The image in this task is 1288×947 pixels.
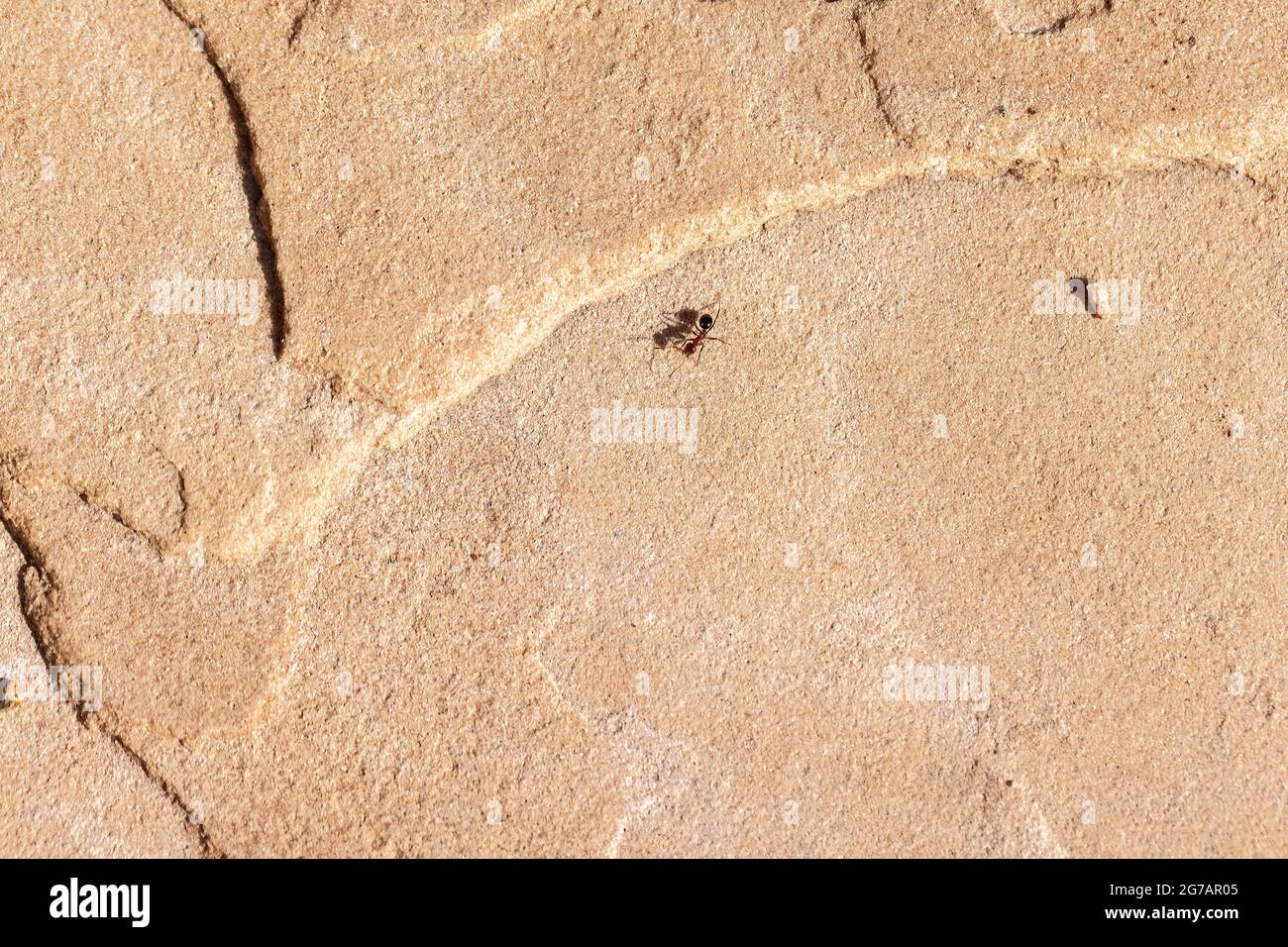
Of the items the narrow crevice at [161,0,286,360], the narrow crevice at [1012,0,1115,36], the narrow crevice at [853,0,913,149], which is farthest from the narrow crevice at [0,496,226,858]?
the narrow crevice at [1012,0,1115,36]

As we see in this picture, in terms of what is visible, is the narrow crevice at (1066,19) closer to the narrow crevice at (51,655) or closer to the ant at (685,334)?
the ant at (685,334)

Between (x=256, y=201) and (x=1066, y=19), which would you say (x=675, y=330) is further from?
(x=1066, y=19)

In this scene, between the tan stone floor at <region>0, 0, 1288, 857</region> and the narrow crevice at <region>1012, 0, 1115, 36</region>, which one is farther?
the narrow crevice at <region>1012, 0, 1115, 36</region>

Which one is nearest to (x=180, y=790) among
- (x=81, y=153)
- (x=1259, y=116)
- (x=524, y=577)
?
(x=524, y=577)

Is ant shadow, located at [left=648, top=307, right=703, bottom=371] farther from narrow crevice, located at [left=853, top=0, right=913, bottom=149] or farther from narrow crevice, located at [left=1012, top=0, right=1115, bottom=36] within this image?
narrow crevice, located at [left=1012, top=0, right=1115, bottom=36]

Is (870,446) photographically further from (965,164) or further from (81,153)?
(81,153)

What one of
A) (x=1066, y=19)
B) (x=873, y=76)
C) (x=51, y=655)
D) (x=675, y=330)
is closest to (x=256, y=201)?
(x=675, y=330)
